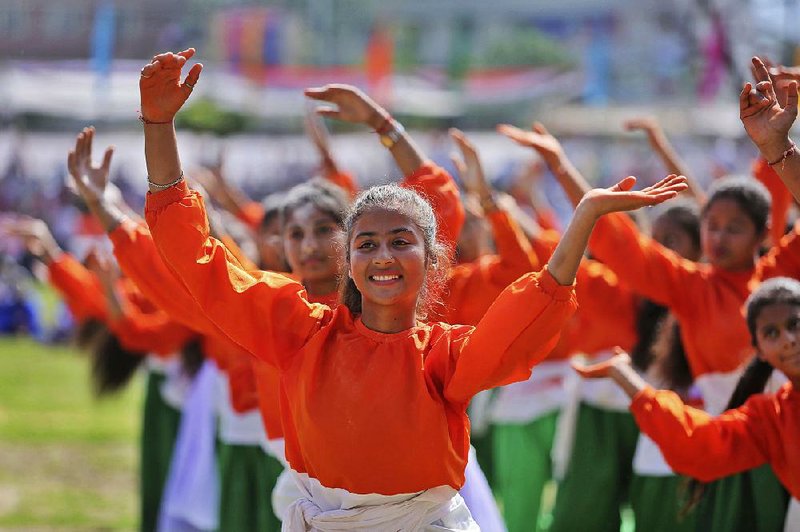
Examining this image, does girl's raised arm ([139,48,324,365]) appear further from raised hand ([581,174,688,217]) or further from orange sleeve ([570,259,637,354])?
orange sleeve ([570,259,637,354])

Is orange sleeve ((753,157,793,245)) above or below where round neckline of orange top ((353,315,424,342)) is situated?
above

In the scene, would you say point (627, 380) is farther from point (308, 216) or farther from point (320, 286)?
point (308, 216)

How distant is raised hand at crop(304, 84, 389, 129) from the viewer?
13.0 ft

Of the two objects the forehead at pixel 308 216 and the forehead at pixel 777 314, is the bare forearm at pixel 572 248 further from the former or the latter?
the forehead at pixel 308 216

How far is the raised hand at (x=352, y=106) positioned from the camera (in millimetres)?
3958

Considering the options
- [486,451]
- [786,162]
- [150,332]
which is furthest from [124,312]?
[786,162]

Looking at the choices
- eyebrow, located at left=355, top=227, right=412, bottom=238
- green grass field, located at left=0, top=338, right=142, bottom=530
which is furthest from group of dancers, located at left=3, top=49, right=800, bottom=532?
green grass field, located at left=0, top=338, right=142, bottom=530

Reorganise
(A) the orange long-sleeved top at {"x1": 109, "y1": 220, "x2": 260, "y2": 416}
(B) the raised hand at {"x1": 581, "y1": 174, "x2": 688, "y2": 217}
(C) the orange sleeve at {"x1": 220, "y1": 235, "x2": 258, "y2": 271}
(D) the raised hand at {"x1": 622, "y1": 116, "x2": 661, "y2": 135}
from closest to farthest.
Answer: (B) the raised hand at {"x1": 581, "y1": 174, "x2": 688, "y2": 217} → (C) the orange sleeve at {"x1": 220, "y1": 235, "x2": 258, "y2": 271} → (A) the orange long-sleeved top at {"x1": 109, "y1": 220, "x2": 260, "y2": 416} → (D) the raised hand at {"x1": 622, "y1": 116, "x2": 661, "y2": 135}

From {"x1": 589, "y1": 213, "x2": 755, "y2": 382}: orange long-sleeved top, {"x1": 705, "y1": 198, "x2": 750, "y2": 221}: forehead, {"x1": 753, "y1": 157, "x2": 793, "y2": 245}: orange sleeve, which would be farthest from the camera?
→ {"x1": 753, "y1": 157, "x2": 793, "y2": 245}: orange sleeve

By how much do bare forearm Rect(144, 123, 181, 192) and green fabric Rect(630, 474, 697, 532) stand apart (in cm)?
227

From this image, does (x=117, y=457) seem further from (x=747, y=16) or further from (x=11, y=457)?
(x=747, y=16)

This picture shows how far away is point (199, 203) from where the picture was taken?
308 centimetres

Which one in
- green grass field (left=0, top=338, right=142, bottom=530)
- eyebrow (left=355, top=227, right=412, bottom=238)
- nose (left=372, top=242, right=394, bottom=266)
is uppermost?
eyebrow (left=355, top=227, right=412, bottom=238)

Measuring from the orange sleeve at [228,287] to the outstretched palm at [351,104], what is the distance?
37.3 inches
